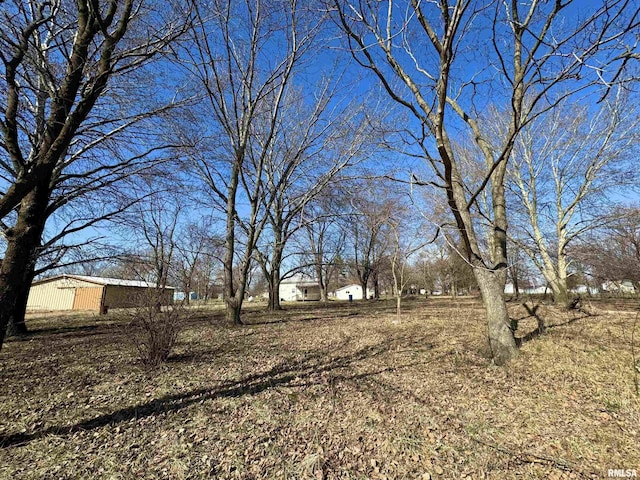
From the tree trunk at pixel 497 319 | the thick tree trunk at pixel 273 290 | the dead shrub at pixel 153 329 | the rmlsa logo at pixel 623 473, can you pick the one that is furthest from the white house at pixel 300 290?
the rmlsa logo at pixel 623 473

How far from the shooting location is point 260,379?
434cm

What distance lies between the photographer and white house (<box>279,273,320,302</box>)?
59.5 meters

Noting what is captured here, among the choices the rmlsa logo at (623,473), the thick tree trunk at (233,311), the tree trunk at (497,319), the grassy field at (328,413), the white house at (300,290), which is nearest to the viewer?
the rmlsa logo at (623,473)

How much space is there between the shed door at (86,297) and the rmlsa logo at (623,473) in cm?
3640

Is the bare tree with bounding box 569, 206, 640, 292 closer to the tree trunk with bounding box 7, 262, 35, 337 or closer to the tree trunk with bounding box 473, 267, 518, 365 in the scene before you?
the tree trunk with bounding box 473, 267, 518, 365

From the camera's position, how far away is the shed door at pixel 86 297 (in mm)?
29719

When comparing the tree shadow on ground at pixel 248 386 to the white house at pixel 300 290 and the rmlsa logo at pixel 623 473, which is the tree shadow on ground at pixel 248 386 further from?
Result: the white house at pixel 300 290

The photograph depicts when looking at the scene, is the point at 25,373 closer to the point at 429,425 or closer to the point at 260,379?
the point at 260,379

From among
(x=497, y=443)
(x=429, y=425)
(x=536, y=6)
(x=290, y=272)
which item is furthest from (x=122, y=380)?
(x=290, y=272)

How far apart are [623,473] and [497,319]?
2.66m

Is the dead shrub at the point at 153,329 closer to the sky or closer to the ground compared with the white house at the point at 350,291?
closer to the ground

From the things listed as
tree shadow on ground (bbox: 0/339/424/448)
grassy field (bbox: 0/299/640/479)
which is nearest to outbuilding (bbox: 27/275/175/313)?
grassy field (bbox: 0/299/640/479)

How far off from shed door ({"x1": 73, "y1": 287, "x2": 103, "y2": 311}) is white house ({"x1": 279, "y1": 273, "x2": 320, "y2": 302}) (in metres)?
31.3

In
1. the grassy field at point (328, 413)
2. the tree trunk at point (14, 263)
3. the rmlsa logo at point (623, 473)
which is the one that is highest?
the tree trunk at point (14, 263)
